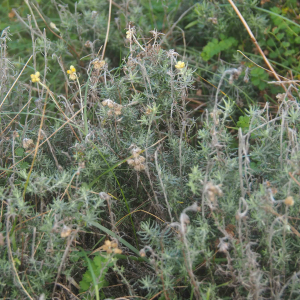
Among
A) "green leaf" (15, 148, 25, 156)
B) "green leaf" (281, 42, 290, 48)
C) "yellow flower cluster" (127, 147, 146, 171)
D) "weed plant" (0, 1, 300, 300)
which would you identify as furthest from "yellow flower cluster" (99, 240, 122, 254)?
"green leaf" (281, 42, 290, 48)

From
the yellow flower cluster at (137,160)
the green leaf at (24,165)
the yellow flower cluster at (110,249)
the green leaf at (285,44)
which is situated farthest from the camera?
the green leaf at (285,44)

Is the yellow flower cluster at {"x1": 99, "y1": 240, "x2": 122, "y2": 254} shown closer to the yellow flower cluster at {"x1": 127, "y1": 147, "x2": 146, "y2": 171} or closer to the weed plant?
the weed plant

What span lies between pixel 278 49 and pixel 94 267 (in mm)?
2360

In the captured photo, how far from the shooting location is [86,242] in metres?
2.04

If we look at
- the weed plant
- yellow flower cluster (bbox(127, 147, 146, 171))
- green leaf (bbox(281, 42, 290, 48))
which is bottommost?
the weed plant

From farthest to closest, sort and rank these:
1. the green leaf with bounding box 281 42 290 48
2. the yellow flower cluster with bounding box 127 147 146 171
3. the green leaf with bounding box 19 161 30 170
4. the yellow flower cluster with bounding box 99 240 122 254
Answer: the green leaf with bounding box 281 42 290 48 → the green leaf with bounding box 19 161 30 170 → the yellow flower cluster with bounding box 127 147 146 171 → the yellow flower cluster with bounding box 99 240 122 254

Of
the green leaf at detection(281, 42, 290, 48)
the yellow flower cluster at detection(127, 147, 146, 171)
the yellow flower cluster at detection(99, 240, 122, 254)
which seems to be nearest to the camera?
the yellow flower cluster at detection(99, 240, 122, 254)

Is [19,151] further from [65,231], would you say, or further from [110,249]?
[110,249]

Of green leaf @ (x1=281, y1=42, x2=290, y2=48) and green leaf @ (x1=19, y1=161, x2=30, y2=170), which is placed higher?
green leaf @ (x1=281, y1=42, x2=290, y2=48)

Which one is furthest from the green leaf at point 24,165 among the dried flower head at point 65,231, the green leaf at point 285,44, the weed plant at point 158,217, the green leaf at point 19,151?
the green leaf at point 285,44

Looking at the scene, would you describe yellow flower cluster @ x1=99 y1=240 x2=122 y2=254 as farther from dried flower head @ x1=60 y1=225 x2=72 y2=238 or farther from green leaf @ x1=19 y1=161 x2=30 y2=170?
green leaf @ x1=19 y1=161 x2=30 y2=170

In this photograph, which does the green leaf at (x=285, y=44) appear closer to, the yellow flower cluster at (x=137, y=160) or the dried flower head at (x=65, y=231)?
the yellow flower cluster at (x=137, y=160)

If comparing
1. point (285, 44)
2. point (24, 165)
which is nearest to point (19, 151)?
point (24, 165)

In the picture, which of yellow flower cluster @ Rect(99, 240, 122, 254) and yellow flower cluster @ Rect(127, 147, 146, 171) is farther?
yellow flower cluster @ Rect(127, 147, 146, 171)
